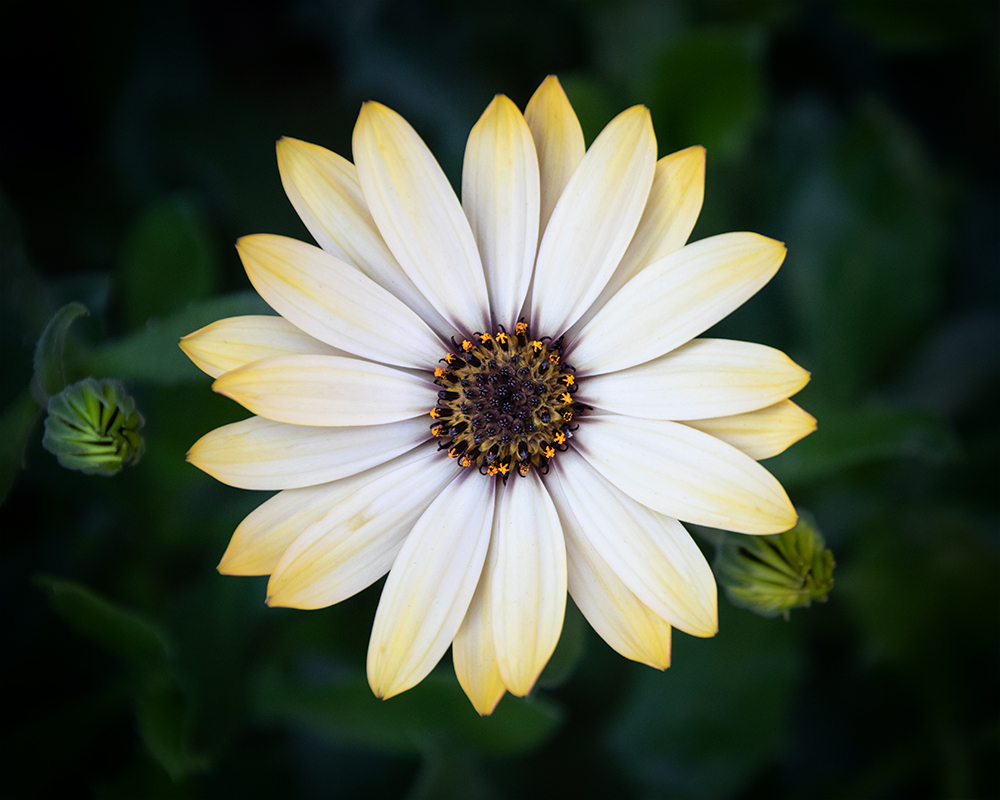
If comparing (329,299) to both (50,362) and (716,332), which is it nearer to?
(50,362)

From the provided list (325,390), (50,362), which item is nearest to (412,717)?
(325,390)

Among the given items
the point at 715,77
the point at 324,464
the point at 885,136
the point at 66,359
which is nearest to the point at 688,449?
the point at 324,464

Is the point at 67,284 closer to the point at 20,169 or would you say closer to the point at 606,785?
the point at 20,169

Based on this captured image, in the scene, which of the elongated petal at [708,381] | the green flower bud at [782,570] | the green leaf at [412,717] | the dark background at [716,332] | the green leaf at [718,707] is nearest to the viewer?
the elongated petal at [708,381]

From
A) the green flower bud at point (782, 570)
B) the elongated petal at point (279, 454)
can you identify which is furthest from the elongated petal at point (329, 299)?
the green flower bud at point (782, 570)

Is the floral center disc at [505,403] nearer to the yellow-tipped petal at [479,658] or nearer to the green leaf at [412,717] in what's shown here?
the yellow-tipped petal at [479,658]
